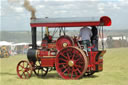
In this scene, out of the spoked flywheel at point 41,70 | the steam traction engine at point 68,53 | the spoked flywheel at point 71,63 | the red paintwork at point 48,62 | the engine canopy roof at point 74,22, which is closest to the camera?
the spoked flywheel at point 71,63

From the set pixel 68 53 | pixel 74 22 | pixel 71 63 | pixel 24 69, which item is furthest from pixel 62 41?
pixel 24 69

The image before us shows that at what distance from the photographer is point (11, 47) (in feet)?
145

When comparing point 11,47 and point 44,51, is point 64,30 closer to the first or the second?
Result: point 44,51

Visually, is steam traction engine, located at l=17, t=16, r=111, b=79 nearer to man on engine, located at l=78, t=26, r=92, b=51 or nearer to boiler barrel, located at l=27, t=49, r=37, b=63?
boiler barrel, located at l=27, t=49, r=37, b=63

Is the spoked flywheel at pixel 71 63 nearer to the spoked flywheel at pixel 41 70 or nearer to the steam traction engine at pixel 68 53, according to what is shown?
the steam traction engine at pixel 68 53

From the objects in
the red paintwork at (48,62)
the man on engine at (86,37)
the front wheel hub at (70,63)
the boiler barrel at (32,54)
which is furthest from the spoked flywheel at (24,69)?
the man on engine at (86,37)

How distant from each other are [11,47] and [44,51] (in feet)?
108

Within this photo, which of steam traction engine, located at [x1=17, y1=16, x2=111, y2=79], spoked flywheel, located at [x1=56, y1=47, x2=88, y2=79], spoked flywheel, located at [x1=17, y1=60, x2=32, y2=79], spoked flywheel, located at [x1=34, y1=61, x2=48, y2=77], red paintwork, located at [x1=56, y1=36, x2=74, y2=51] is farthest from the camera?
spoked flywheel, located at [x1=34, y1=61, x2=48, y2=77]

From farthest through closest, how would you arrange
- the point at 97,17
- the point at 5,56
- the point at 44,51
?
the point at 5,56 → the point at 44,51 → the point at 97,17

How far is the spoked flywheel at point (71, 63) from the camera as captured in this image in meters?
10.8

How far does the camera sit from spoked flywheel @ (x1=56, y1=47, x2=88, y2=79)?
10.8 meters

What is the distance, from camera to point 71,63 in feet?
36.1

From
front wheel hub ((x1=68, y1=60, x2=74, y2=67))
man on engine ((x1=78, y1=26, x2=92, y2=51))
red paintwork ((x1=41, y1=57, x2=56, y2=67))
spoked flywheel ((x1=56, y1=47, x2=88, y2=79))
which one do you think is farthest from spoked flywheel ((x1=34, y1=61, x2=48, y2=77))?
man on engine ((x1=78, y1=26, x2=92, y2=51))

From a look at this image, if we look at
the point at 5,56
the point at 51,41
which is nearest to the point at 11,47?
the point at 5,56
